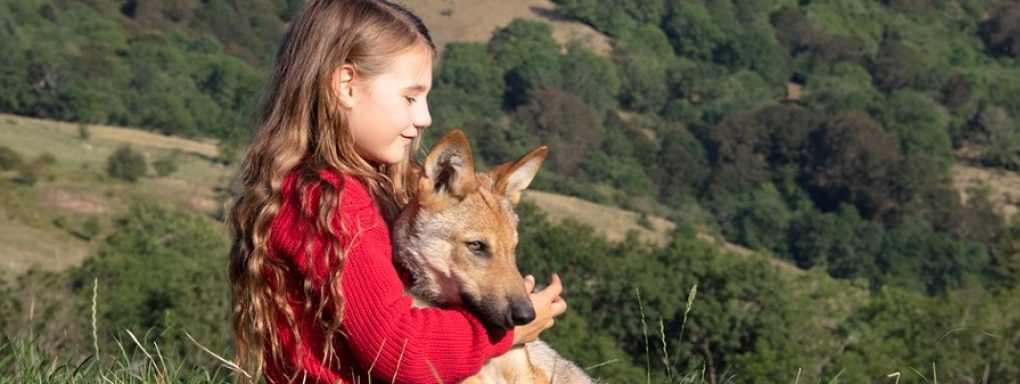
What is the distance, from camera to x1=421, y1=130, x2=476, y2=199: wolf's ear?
15.2 feet

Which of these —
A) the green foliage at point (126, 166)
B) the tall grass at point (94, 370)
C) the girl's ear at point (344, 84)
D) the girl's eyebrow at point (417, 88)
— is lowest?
the green foliage at point (126, 166)

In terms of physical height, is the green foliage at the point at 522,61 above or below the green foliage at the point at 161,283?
below

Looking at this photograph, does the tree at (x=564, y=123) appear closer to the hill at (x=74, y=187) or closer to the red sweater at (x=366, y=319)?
the hill at (x=74, y=187)

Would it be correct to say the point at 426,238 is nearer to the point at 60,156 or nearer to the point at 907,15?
the point at 60,156

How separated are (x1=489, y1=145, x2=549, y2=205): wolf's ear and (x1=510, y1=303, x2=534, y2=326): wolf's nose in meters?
0.52

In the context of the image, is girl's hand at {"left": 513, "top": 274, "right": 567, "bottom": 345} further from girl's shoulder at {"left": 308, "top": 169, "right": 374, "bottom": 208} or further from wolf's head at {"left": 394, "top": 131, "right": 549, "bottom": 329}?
girl's shoulder at {"left": 308, "top": 169, "right": 374, "bottom": 208}

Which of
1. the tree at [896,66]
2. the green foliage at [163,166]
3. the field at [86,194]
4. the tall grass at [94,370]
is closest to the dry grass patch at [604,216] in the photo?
the field at [86,194]

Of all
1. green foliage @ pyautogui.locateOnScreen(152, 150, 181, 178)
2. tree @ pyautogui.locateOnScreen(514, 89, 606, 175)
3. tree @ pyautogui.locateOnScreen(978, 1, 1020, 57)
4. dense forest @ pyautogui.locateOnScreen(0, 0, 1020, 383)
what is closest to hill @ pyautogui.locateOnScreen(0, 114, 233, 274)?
green foliage @ pyautogui.locateOnScreen(152, 150, 181, 178)

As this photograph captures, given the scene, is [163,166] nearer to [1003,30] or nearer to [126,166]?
[126,166]

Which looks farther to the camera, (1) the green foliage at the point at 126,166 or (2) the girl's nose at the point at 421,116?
(1) the green foliage at the point at 126,166

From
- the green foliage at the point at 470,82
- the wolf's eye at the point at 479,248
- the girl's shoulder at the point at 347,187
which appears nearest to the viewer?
the girl's shoulder at the point at 347,187

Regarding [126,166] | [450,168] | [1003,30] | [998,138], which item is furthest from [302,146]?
[1003,30]

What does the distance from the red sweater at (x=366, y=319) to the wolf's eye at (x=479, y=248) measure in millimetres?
204

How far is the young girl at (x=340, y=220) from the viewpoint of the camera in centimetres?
446
